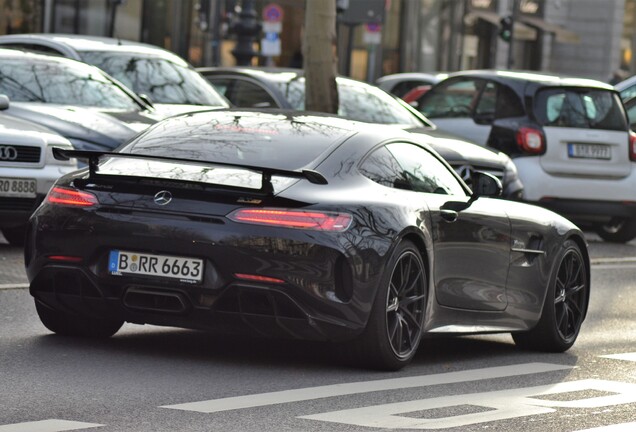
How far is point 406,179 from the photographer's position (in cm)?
898

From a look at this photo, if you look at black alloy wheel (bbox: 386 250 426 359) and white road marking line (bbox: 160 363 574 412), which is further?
black alloy wheel (bbox: 386 250 426 359)

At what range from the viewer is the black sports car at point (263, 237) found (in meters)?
8.01

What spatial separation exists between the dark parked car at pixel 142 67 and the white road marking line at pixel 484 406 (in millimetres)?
9638

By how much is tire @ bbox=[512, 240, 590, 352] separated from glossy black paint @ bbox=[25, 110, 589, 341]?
111 cm

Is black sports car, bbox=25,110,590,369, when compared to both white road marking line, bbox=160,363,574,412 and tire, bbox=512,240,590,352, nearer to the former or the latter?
white road marking line, bbox=160,363,574,412

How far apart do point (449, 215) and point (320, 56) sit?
986 cm

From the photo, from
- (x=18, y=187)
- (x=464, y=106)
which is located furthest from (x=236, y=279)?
(x=464, y=106)

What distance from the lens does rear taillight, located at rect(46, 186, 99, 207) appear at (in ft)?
27.3

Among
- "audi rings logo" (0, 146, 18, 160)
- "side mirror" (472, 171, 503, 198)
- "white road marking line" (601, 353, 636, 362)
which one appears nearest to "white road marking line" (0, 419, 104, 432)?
"side mirror" (472, 171, 503, 198)

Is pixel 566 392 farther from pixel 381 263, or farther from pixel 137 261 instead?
pixel 137 261

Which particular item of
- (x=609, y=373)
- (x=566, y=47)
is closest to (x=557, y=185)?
(x=609, y=373)

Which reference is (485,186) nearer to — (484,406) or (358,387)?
(358,387)

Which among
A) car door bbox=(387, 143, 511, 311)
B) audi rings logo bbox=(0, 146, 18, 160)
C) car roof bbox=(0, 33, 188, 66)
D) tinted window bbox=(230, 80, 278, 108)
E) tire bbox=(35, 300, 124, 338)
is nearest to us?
tire bbox=(35, 300, 124, 338)

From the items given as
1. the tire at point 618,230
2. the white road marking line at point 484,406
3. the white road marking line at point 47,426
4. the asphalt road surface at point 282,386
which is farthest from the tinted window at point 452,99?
the white road marking line at point 47,426
